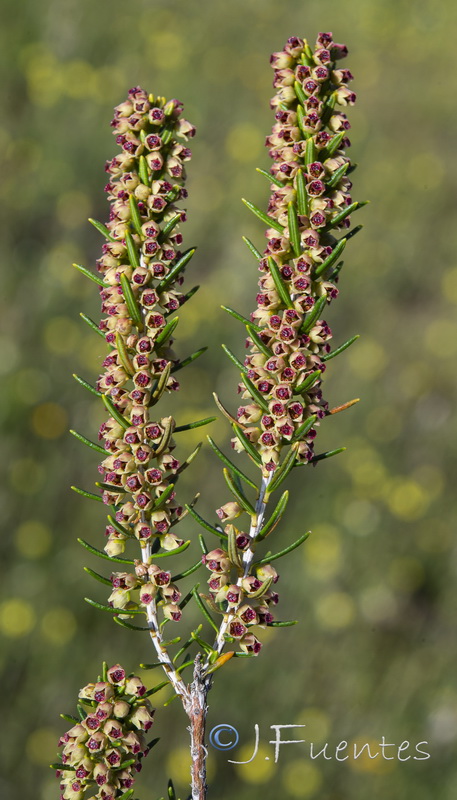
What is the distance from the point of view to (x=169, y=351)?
914mm

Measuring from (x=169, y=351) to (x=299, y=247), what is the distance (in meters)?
0.19

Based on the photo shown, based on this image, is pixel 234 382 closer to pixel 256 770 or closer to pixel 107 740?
pixel 256 770

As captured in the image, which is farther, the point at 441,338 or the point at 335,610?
the point at 441,338

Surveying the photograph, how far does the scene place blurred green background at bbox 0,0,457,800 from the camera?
3.46 metres

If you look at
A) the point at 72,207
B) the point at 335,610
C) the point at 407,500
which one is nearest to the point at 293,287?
the point at 335,610

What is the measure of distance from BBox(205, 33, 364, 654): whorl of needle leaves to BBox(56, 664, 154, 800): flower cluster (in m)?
0.12

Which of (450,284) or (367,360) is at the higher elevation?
(450,284)

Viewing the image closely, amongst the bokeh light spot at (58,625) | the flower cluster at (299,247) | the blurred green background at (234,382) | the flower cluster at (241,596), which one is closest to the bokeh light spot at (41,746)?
the blurred green background at (234,382)

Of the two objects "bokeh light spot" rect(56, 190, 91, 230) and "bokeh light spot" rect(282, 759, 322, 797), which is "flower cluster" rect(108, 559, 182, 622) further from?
"bokeh light spot" rect(56, 190, 91, 230)

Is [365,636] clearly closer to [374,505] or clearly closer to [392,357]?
[374,505]

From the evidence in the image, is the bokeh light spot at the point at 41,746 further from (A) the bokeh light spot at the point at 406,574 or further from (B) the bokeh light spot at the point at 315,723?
(A) the bokeh light spot at the point at 406,574

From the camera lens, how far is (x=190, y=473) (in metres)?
4.07

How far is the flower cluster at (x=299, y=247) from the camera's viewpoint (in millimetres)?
853

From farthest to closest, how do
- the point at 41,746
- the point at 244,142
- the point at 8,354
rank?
the point at 244,142, the point at 8,354, the point at 41,746
